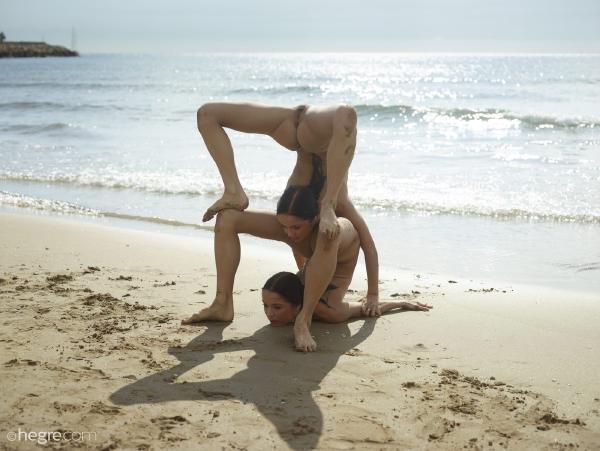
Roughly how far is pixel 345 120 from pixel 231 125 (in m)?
0.75

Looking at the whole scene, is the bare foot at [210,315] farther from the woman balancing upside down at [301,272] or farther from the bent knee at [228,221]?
the bent knee at [228,221]

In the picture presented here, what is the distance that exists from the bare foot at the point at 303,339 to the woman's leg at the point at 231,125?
2.62 ft

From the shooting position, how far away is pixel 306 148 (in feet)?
14.5

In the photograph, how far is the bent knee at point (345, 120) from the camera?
4.10m

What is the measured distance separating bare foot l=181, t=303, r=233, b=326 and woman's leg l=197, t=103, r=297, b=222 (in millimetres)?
560

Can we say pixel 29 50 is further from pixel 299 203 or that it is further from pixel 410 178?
pixel 299 203

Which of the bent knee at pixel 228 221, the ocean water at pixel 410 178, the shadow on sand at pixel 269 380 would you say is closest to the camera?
the shadow on sand at pixel 269 380

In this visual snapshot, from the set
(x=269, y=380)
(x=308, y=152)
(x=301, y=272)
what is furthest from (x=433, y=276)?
(x=269, y=380)

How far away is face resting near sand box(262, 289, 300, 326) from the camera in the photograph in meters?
4.33

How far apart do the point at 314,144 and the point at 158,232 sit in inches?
133

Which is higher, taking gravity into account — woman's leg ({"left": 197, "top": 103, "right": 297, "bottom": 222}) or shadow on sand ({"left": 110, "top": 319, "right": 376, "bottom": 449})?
woman's leg ({"left": 197, "top": 103, "right": 297, "bottom": 222})

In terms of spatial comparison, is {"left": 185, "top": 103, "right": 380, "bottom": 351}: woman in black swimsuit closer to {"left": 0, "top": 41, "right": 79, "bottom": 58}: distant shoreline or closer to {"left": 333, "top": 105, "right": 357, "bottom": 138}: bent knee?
{"left": 333, "top": 105, "right": 357, "bottom": 138}: bent knee

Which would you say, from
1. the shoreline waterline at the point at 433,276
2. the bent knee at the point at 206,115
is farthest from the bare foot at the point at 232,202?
the shoreline waterline at the point at 433,276

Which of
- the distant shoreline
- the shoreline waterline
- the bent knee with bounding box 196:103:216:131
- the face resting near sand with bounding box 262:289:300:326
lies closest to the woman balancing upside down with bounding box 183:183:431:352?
the face resting near sand with bounding box 262:289:300:326
